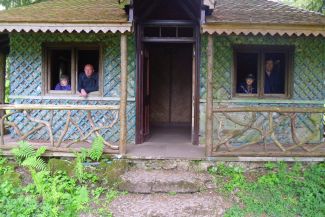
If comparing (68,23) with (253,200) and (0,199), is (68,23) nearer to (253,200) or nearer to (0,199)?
(0,199)

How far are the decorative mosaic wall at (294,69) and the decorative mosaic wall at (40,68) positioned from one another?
184cm

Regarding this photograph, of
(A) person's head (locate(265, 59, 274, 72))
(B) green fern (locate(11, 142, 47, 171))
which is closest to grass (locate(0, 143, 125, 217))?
(B) green fern (locate(11, 142, 47, 171))

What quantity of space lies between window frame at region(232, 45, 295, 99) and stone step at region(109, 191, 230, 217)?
3.23 meters

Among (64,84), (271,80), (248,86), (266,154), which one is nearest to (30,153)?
(64,84)

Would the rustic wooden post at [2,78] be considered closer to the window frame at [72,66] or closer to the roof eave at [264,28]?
the window frame at [72,66]

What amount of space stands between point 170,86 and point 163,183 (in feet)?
18.2

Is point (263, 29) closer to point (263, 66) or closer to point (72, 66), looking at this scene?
point (263, 66)

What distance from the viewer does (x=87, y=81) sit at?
327 inches

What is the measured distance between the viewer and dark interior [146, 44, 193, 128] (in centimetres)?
1127

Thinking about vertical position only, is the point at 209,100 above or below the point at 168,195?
above

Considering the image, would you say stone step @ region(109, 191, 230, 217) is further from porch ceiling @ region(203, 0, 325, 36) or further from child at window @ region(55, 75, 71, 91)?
child at window @ region(55, 75, 71, 91)

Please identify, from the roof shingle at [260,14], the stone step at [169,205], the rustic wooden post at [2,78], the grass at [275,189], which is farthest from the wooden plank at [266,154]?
the rustic wooden post at [2,78]

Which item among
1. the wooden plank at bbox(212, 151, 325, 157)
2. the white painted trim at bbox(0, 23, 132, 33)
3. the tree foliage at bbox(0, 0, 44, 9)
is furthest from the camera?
the tree foliage at bbox(0, 0, 44, 9)

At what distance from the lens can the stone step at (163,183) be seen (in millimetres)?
6211
